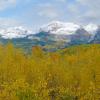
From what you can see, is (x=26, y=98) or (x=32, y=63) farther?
(x=32, y=63)

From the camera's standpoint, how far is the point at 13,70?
10375cm

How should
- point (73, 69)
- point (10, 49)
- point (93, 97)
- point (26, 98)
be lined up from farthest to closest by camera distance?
point (10, 49)
point (73, 69)
point (93, 97)
point (26, 98)

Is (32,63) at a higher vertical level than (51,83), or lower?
higher

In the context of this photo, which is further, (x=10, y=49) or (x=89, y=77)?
(x=10, y=49)

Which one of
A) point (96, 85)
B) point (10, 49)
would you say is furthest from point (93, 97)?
point (10, 49)

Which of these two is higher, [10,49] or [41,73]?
[10,49]

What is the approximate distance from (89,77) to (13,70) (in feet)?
84.4

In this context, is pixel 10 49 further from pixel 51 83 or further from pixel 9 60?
pixel 51 83

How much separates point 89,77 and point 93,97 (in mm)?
10535

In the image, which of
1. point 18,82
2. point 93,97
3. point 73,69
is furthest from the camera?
point 73,69

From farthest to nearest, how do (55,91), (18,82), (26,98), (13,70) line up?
(13,70)
(55,91)
(18,82)
(26,98)

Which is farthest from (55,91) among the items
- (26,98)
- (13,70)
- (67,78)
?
(26,98)

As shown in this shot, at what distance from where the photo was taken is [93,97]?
271 feet

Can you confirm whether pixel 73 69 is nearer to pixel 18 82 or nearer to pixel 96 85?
pixel 96 85
